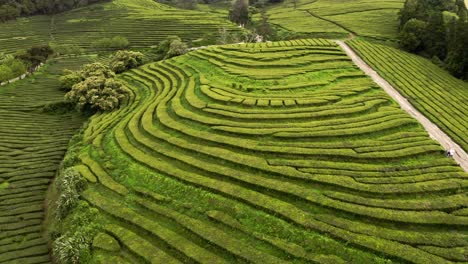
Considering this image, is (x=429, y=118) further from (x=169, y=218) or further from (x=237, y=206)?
(x=169, y=218)

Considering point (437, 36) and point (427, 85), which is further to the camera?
point (437, 36)

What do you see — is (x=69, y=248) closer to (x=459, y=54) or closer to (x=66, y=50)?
(x=459, y=54)

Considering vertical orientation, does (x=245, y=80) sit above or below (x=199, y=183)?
above

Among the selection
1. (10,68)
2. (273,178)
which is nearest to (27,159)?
(273,178)

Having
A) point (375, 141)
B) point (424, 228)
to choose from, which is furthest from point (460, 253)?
point (375, 141)

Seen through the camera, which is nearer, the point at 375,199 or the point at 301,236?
the point at 301,236

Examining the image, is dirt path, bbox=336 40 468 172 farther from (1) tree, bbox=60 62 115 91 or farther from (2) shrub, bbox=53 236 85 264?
(1) tree, bbox=60 62 115 91

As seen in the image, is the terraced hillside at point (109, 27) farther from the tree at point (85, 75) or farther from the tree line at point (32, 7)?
the tree at point (85, 75)
